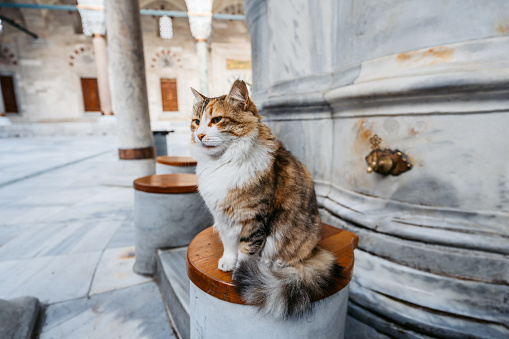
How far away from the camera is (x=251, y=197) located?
0.85 m

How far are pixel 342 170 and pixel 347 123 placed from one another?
0.95ft

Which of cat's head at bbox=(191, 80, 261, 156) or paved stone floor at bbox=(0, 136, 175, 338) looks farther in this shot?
paved stone floor at bbox=(0, 136, 175, 338)

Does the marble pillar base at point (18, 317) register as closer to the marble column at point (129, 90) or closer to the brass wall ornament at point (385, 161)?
the brass wall ornament at point (385, 161)

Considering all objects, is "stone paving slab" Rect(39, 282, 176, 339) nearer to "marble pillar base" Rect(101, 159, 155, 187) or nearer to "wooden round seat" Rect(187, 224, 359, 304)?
"wooden round seat" Rect(187, 224, 359, 304)

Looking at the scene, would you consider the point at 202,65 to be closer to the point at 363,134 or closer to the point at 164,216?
the point at 164,216

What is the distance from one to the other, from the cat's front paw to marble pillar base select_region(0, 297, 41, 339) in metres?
1.26

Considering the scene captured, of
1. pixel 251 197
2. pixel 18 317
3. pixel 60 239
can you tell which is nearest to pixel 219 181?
pixel 251 197

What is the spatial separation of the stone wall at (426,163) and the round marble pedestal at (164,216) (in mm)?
987

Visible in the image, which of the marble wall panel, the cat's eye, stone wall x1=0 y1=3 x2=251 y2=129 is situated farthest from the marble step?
stone wall x1=0 y1=3 x2=251 y2=129

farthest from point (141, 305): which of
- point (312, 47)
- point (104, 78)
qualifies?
point (104, 78)

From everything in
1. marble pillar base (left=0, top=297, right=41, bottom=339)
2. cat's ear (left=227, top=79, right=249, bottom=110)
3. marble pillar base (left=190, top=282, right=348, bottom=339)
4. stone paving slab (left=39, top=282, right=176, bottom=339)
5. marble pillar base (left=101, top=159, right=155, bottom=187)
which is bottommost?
stone paving slab (left=39, top=282, right=176, bottom=339)

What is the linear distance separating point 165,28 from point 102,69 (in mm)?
5177

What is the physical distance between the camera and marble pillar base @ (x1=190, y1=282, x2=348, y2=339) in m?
0.77

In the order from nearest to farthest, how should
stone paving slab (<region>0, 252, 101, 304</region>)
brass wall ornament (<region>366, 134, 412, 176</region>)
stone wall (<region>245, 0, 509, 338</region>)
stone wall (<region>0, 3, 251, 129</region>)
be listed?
stone wall (<region>245, 0, 509, 338</region>) < brass wall ornament (<region>366, 134, 412, 176</region>) < stone paving slab (<region>0, 252, 101, 304</region>) < stone wall (<region>0, 3, 251, 129</region>)
